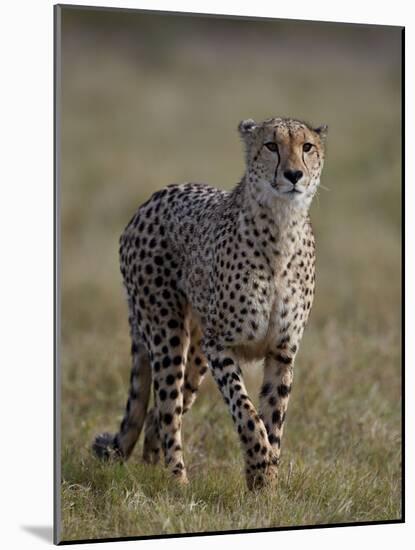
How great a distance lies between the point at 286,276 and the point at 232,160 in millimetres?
5982

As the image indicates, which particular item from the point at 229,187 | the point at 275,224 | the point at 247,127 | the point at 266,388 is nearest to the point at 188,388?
the point at 266,388

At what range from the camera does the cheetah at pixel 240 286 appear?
4.70 meters

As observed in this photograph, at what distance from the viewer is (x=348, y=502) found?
489 cm

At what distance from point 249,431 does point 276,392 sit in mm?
243

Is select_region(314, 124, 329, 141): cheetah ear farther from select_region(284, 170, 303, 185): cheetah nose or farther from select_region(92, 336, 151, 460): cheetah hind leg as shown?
select_region(92, 336, 151, 460): cheetah hind leg

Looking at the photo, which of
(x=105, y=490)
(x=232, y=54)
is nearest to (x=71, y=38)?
(x=232, y=54)

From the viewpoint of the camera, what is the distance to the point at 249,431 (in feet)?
15.4

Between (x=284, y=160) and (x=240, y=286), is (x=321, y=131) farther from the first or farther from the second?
(x=240, y=286)

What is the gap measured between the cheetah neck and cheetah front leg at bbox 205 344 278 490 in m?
0.44

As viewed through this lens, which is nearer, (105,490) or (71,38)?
(105,490)

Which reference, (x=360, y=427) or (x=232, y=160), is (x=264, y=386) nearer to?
(x=360, y=427)

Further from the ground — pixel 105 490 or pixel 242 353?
pixel 242 353

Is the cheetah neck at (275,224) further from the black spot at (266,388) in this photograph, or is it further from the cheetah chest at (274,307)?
the black spot at (266,388)

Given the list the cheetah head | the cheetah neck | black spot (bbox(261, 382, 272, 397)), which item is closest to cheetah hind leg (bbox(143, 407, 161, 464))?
black spot (bbox(261, 382, 272, 397))
